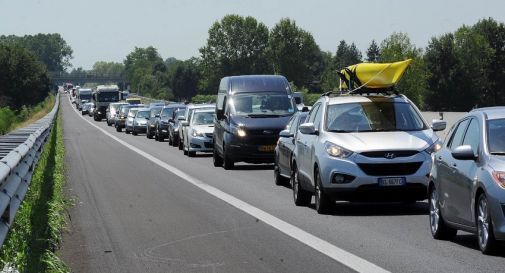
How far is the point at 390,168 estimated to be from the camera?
1552 cm

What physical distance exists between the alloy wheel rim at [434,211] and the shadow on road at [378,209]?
282cm

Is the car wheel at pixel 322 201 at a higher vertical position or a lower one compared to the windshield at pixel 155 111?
higher

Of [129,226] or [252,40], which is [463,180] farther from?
[252,40]

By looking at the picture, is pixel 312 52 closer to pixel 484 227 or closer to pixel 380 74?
pixel 380 74

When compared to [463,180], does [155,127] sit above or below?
below

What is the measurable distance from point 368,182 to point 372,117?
5.24 ft

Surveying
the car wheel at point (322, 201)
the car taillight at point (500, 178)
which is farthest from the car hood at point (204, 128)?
the car taillight at point (500, 178)

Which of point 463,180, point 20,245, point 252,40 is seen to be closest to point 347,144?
point 463,180

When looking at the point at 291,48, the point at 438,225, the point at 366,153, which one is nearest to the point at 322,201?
the point at 366,153

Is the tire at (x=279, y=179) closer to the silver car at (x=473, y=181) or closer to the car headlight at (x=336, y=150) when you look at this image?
the car headlight at (x=336, y=150)

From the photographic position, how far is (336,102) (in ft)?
55.6

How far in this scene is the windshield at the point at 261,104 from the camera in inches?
1145

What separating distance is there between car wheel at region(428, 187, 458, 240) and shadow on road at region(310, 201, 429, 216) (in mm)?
2905

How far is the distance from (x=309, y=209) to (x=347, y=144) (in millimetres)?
1360
